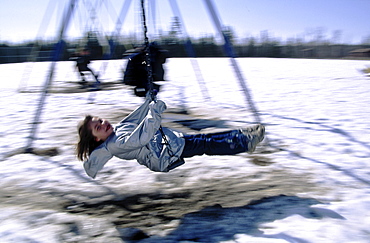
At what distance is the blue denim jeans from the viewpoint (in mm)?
2535

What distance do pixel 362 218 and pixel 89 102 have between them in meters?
5.49

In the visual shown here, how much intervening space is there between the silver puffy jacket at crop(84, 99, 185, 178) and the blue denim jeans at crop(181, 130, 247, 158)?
0.06 meters

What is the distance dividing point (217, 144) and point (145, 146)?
503mm

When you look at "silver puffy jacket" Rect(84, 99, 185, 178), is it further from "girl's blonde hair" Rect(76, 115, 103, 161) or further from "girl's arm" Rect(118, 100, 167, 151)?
"girl's blonde hair" Rect(76, 115, 103, 161)

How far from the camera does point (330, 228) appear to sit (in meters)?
1.95

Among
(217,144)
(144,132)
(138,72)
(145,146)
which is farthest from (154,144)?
(138,72)

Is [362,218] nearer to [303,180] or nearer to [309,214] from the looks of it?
[309,214]

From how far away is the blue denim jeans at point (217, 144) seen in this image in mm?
2535

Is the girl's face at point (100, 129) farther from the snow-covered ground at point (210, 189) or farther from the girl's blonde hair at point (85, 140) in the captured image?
the snow-covered ground at point (210, 189)

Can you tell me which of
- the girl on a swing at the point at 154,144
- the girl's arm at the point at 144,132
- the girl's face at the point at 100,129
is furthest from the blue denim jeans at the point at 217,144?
the girl's face at the point at 100,129

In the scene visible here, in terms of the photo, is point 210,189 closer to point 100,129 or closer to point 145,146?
point 145,146

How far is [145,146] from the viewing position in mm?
2498

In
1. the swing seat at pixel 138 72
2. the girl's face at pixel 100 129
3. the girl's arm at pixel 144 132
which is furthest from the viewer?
the swing seat at pixel 138 72

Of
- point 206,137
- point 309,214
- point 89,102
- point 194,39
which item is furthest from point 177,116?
point 194,39
